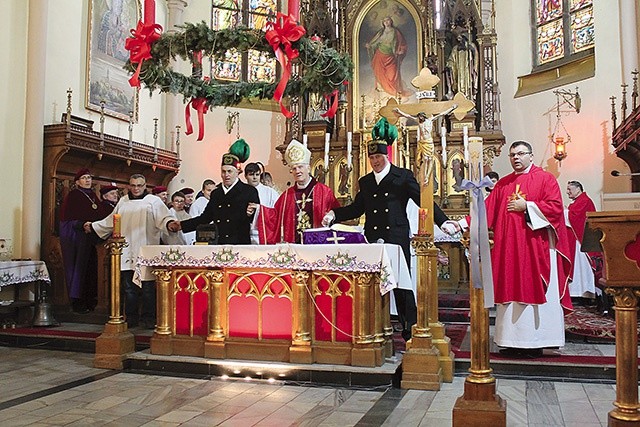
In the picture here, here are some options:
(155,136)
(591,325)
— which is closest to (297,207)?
(591,325)

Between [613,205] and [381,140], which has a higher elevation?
[381,140]

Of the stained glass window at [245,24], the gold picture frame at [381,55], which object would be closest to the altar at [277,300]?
the gold picture frame at [381,55]

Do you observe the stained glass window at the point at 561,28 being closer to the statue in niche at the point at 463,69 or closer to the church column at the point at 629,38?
the church column at the point at 629,38

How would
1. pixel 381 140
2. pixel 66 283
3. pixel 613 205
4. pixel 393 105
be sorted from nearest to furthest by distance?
1. pixel 613 205
2. pixel 393 105
3. pixel 381 140
4. pixel 66 283

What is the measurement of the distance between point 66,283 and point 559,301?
6.08 m

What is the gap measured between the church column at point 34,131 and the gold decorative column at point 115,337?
11.4ft

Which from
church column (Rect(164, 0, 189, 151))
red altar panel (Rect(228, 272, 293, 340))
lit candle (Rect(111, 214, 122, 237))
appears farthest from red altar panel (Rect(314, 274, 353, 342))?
church column (Rect(164, 0, 189, 151))

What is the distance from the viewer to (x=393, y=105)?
16.9ft

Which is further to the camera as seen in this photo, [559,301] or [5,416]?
[559,301]

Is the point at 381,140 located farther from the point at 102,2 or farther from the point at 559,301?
the point at 102,2

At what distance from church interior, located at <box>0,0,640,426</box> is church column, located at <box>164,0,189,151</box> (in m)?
0.04

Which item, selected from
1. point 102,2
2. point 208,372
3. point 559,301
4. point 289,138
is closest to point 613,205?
point 559,301

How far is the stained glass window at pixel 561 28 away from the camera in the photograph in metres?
11.1

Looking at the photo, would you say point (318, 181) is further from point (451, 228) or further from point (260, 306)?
point (451, 228)
